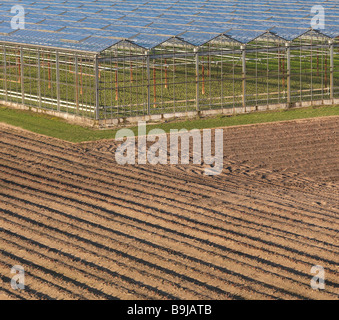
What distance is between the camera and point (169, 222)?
51.9ft

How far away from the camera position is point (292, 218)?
1609 centimetres

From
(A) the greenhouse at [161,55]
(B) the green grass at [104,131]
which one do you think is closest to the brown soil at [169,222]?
(B) the green grass at [104,131]

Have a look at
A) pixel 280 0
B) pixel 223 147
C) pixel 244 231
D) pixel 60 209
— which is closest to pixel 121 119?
pixel 223 147

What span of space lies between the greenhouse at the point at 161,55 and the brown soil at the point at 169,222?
4.63 metres

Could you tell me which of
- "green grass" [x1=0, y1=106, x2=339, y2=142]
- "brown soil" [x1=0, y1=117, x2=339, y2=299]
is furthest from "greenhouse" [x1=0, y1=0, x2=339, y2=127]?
"brown soil" [x1=0, y1=117, x2=339, y2=299]

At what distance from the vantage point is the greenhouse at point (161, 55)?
88.1ft

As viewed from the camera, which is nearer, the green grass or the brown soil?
the brown soil

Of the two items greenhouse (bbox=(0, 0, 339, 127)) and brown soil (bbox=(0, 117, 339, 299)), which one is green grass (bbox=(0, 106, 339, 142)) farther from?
brown soil (bbox=(0, 117, 339, 299))

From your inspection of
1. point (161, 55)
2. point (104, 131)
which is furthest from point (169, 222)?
point (161, 55)

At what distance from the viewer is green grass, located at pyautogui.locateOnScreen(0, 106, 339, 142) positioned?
80.2 ft

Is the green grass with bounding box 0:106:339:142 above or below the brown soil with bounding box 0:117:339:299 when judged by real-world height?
below

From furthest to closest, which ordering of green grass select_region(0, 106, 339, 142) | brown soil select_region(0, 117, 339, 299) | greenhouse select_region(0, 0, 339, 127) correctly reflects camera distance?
greenhouse select_region(0, 0, 339, 127)
green grass select_region(0, 106, 339, 142)
brown soil select_region(0, 117, 339, 299)

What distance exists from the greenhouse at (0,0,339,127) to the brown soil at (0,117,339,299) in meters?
4.63

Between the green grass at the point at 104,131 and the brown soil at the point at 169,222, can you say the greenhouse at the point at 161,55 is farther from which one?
the brown soil at the point at 169,222
